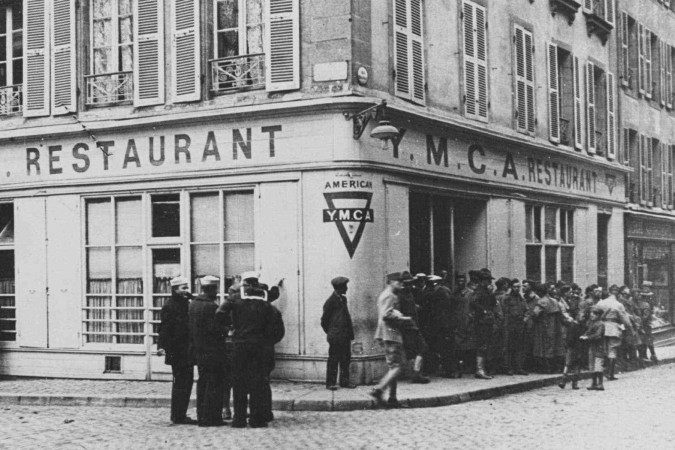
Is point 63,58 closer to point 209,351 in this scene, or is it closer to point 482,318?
point 209,351

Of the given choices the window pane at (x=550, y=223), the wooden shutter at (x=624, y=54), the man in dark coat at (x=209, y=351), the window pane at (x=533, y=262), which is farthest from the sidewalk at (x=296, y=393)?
the wooden shutter at (x=624, y=54)

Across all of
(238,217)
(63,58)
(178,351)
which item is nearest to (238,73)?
(238,217)

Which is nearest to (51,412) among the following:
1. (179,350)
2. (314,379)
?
(179,350)

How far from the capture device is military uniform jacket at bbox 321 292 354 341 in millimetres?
13164

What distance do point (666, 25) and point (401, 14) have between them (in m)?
16.6

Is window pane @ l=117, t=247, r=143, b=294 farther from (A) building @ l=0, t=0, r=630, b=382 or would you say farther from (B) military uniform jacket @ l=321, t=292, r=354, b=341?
(B) military uniform jacket @ l=321, t=292, r=354, b=341

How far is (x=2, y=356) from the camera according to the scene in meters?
16.6

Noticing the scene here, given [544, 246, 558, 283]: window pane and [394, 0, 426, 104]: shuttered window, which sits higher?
[394, 0, 426, 104]: shuttered window

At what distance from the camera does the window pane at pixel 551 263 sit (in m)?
20.7

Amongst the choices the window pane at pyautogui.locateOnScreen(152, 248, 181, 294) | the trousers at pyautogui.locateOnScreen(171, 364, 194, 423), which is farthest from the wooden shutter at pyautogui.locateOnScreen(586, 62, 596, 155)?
the trousers at pyautogui.locateOnScreen(171, 364, 194, 423)

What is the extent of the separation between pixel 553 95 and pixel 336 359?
10.5m

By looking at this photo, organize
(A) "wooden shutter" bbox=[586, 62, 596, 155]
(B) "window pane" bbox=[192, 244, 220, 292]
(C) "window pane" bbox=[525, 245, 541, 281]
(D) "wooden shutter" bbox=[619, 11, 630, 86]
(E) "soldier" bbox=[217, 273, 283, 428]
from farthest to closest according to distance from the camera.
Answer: (D) "wooden shutter" bbox=[619, 11, 630, 86]
(A) "wooden shutter" bbox=[586, 62, 596, 155]
(C) "window pane" bbox=[525, 245, 541, 281]
(B) "window pane" bbox=[192, 244, 220, 292]
(E) "soldier" bbox=[217, 273, 283, 428]

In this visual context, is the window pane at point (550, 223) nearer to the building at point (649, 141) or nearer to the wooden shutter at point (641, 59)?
the building at point (649, 141)

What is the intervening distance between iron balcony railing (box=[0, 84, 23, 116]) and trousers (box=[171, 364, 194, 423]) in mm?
7988
